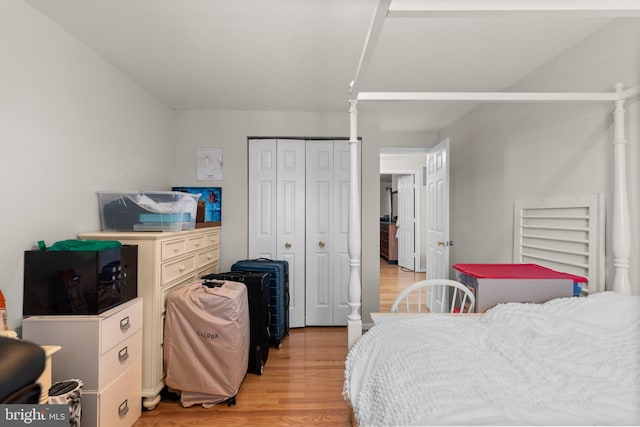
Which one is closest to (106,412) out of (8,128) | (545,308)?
(8,128)

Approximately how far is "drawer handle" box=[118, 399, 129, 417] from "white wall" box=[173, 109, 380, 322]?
1775 mm

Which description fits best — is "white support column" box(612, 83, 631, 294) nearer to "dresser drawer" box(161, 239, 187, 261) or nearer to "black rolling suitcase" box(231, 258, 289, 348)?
"black rolling suitcase" box(231, 258, 289, 348)

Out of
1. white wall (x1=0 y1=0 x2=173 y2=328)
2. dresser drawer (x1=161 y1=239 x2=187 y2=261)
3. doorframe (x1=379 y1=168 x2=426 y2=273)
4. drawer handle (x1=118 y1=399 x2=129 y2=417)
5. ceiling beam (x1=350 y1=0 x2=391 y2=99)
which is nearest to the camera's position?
ceiling beam (x1=350 y1=0 x2=391 y2=99)

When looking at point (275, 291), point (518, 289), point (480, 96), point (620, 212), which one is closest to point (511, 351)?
point (518, 289)

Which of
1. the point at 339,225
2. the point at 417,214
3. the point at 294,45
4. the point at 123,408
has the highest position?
the point at 294,45

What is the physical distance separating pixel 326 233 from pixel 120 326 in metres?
2.21

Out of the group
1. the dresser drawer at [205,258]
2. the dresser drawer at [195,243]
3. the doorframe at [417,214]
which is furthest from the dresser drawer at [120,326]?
the doorframe at [417,214]

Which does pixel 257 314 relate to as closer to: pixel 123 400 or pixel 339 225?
pixel 123 400

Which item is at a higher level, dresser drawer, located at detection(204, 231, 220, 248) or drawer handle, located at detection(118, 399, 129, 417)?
dresser drawer, located at detection(204, 231, 220, 248)

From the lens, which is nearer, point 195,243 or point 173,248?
point 173,248

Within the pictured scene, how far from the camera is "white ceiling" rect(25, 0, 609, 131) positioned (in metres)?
1.83

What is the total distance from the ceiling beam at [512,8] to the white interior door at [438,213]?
2.29m

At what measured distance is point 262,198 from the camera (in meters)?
3.66

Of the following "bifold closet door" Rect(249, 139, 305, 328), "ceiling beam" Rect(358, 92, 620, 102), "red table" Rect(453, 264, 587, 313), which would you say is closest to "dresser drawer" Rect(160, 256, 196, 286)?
"bifold closet door" Rect(249, 139, 305, 328)
